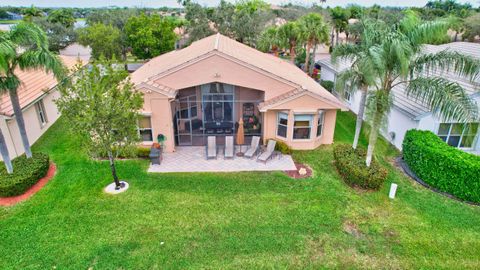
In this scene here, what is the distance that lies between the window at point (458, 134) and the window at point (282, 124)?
8.24m

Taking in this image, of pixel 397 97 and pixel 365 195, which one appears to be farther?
pixel 397 97

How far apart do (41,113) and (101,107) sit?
11506mm

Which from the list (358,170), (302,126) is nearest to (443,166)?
(358,170)

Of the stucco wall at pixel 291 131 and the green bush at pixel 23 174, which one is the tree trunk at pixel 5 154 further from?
the stucco wall at pixel 291 131

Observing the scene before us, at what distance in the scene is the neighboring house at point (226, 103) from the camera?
1602 centimetres

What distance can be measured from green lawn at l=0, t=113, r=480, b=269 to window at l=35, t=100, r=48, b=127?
7284mm

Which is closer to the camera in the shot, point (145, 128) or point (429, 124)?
point (429, 124)

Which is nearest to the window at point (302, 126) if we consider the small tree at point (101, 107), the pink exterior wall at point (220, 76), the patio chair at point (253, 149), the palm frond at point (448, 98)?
the pink exterior wall at point (220, 76)

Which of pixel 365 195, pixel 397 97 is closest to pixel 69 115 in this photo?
pixel 365 195

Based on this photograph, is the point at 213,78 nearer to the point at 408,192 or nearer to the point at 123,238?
the point at 123,238

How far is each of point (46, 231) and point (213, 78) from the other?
10.3 meters

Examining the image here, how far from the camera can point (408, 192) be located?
43.7 feet

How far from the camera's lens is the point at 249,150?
16859 millimetres

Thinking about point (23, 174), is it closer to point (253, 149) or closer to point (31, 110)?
point (31, 110)
